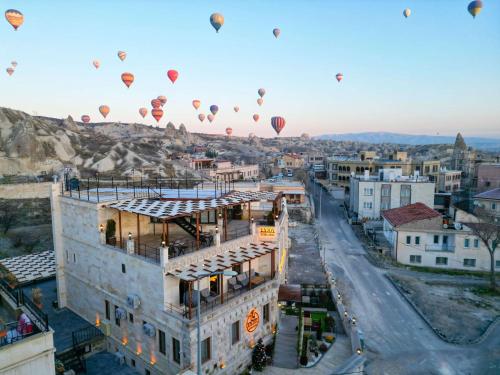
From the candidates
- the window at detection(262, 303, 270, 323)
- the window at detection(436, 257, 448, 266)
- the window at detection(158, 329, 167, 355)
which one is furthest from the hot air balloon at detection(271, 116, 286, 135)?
the window at detection(158, 329, 167, 355)

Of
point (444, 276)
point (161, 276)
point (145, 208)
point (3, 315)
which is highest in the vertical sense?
point (145, 208)

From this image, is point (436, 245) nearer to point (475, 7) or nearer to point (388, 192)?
point (388, 192)

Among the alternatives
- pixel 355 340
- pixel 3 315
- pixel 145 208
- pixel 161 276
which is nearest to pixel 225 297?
pixel 161 276

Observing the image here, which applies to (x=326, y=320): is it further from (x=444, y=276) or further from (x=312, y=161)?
(x=312, y=161)

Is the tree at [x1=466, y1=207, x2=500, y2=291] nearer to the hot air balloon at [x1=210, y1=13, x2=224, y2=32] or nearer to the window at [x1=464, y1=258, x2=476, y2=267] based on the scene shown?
the window at [x1=464, y1=258, x2=476, y2=267]

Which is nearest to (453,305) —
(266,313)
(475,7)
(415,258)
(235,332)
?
(415,258)

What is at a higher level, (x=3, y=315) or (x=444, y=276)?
(x=3, y=315)
